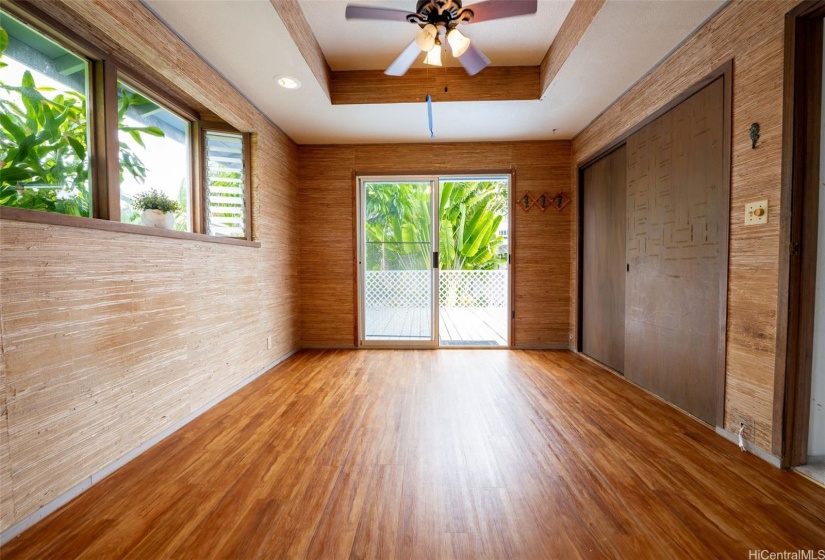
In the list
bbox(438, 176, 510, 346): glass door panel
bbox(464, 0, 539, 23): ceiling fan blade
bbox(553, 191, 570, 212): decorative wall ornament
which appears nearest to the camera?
bbox(464, 0, 539, 23): ceiling fan blade

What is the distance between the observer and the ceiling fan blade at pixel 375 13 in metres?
1.77

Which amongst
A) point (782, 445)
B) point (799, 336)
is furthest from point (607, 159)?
point (782, 445)

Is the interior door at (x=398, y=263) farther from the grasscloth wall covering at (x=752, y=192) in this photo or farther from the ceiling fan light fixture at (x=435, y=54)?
the grasscloth wall covering at (x=752, y=192)

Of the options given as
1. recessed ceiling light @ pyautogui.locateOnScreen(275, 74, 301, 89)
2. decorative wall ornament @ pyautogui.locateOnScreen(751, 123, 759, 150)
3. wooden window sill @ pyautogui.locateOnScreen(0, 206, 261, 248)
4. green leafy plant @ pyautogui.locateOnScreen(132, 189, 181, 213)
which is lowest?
wooden window sill @ pyautogui.locateOnScreen(0, 206, 261, 248)

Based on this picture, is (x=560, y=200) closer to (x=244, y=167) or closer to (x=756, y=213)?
(x=756, y=213)

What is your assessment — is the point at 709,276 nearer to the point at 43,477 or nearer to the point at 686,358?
the point at 686,358

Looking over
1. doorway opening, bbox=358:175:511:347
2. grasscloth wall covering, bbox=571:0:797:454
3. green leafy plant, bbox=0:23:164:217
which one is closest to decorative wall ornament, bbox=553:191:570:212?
doorway opening, bbox=358:175:511:347

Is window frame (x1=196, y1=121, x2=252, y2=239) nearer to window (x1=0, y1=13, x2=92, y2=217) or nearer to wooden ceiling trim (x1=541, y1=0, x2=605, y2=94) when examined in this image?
window (x1=0, y1=13, x2=92, y2=217)

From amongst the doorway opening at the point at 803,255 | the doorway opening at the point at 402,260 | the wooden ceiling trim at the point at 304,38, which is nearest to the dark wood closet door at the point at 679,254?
the doorway opening at the point at 803,255

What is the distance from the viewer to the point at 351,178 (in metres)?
3.77

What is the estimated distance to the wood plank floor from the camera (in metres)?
1.11

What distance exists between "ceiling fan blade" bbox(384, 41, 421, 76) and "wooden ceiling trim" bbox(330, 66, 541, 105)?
1.79 ft

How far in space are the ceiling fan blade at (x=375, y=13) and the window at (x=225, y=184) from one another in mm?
1551

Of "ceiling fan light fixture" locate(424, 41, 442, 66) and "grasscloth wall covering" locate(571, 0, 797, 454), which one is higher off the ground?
"ceiling fan light fixture" locate(424, 41, 442, 66)
